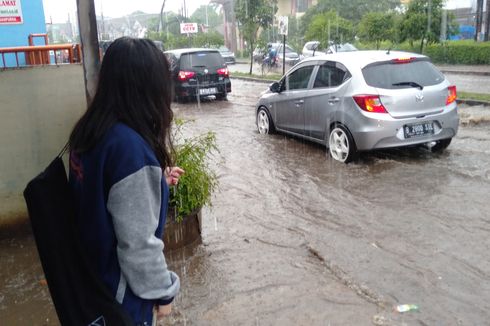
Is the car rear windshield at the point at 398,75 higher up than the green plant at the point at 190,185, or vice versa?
the car rear windshield at the point at 398,75

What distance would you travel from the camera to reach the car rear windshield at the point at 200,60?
52.1 feet

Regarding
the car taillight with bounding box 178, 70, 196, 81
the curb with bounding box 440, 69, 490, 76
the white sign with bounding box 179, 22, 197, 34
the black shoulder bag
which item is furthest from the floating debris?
the white sign with bounding box 179, 22, 197, 34

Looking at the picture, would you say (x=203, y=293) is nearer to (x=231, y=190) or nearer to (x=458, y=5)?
(x=231, y=190)

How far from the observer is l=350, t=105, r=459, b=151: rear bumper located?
6.96m

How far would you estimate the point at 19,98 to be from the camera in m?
4.61

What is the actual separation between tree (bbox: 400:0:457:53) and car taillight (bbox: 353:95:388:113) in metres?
15.6

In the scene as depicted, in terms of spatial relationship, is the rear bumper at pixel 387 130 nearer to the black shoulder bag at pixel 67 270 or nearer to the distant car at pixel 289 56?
the black shoulder bag at pixel 67 270

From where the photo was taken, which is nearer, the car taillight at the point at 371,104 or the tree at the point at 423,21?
the car taillight at the point at 371,104

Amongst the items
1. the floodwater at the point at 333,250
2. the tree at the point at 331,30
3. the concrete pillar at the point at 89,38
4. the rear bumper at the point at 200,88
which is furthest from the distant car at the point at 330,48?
the concrete pillar at the point at 89,38

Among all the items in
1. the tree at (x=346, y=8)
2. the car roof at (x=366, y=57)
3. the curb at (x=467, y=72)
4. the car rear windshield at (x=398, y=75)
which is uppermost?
the tree at (x=346, y=8)

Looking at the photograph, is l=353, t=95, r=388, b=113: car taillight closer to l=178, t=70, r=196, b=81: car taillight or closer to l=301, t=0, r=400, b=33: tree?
l=178, t=70, r=196, b=81: car taillight

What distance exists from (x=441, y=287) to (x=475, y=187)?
9.17 ft

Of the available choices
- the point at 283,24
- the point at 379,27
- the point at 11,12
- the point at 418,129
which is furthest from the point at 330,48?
the point at 418,129

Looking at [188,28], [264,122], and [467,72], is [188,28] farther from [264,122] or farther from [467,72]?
[264,122]
